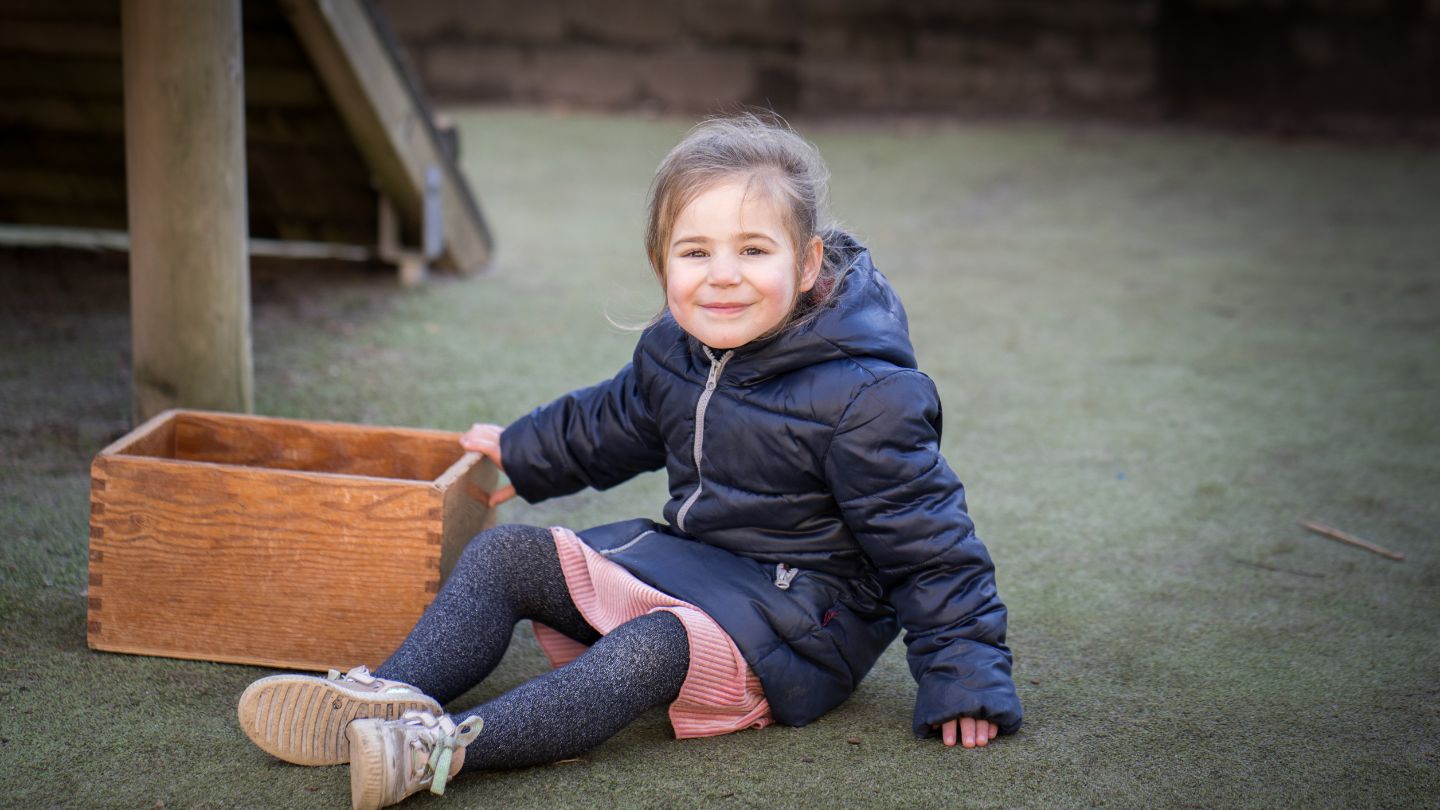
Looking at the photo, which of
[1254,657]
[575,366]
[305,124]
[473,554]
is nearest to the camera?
[473,554]

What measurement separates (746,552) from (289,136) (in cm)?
279

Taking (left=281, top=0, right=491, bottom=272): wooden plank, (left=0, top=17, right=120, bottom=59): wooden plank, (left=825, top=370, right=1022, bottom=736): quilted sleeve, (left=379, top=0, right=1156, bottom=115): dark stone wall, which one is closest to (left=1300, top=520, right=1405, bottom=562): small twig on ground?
(left=825, top=370, right=1022, bottom=736): quilted sleeve

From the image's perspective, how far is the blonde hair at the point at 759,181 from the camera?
1.88 metres

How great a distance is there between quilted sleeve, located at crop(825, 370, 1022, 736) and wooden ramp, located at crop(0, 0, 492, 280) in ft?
7.56

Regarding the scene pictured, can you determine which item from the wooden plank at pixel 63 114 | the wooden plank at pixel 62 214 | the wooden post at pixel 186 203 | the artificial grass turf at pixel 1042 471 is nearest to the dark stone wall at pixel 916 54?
the artificial grass turf at pixel 1042 471

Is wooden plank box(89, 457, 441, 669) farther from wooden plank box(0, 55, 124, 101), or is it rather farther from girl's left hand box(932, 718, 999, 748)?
wooden plank box(0, 55, 124, 101)

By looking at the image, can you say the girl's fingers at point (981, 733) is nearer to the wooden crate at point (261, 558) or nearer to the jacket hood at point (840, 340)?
the jacket hood at point (840, 340)

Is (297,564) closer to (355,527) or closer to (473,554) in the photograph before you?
(355,527)

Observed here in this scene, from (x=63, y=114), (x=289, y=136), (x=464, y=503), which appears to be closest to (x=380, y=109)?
(x=289, y=136)

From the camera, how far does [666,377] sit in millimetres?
2012

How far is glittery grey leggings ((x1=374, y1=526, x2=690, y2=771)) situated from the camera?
1714mm

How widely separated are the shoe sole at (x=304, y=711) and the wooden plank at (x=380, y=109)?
231 cm

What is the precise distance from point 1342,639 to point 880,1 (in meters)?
7.41

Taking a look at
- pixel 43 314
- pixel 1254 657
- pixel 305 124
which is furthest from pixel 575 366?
pixel 1254 657
